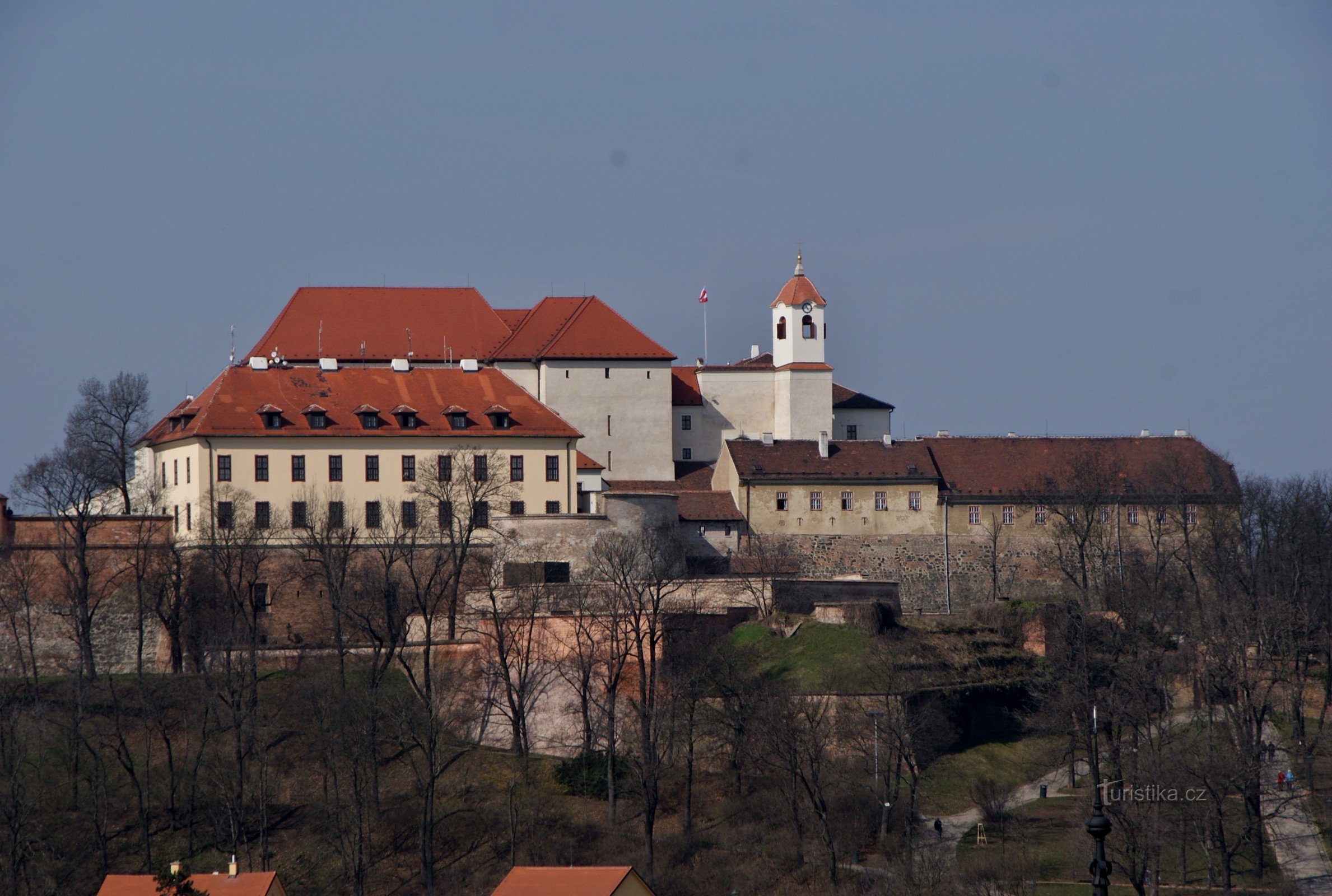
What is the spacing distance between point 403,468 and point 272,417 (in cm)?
483

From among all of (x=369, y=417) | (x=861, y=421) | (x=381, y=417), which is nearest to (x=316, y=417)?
(x=369, y=417)

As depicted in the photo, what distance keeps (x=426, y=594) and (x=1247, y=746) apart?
Result: 79.7 ft

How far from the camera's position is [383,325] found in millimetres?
71375

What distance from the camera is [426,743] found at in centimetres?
5178

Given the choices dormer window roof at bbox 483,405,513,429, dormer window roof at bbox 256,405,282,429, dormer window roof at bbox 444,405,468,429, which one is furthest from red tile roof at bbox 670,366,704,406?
dormer window roof at bbox 256,405,282,429

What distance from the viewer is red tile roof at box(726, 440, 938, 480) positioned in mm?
68875

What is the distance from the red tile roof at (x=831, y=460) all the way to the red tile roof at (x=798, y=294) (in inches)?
243

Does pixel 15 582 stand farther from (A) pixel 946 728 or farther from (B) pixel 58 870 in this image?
(A) pixel 946 728

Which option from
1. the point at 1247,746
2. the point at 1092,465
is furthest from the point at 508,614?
the point at 1092,465

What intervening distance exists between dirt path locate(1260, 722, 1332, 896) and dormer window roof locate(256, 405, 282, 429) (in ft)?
111

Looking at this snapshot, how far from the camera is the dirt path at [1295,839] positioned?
45.1m

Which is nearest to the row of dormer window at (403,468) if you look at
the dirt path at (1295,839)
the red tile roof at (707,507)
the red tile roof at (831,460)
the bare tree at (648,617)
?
the bare tree at (648,617)

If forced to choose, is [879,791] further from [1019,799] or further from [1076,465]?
[1076,465]

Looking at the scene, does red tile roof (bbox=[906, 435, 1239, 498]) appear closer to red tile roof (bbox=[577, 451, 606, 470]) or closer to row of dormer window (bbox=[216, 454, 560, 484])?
red tile roof (bbox=[577, 451, 606, 470])
